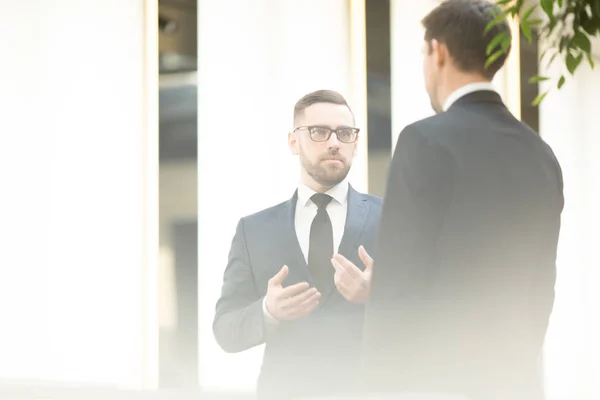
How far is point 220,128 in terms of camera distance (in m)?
5.07

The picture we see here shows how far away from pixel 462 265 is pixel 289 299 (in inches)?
28.4

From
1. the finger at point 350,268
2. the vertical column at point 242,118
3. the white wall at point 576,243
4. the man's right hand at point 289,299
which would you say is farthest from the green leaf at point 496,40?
the white wall at point 576,243

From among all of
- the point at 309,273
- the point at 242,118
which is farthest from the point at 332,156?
the point at 242,118

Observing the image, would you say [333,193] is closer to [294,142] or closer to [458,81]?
[294,142]

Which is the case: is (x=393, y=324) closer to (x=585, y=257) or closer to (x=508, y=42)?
(x=508, y=42)

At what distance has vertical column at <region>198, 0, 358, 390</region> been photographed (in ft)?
16.5

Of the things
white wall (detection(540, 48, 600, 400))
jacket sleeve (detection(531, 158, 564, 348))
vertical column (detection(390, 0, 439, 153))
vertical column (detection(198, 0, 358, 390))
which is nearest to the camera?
jacket sleeve (detection(531, 158, 564, 348))

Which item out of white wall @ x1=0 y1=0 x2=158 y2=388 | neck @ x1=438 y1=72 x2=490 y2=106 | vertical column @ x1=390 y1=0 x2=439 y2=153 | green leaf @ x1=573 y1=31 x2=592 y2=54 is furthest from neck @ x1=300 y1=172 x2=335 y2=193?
vertical column @ x1=390 y1=0 x2=439 y2=153

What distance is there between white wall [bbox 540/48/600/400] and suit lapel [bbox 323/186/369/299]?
2.86 m

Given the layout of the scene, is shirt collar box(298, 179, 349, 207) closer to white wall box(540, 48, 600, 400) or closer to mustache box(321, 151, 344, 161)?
mustache box(321, 151, 344, 161)

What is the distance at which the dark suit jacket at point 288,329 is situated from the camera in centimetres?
277

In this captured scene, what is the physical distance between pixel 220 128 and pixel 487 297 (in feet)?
10.7

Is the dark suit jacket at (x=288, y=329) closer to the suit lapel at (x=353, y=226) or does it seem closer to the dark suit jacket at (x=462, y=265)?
the suit lapel at (x=353, y=226)

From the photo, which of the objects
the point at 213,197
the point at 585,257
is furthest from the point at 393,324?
the point at 585,257
